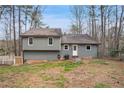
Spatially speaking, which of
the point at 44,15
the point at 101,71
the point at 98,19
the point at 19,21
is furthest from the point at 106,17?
the point at 101,71

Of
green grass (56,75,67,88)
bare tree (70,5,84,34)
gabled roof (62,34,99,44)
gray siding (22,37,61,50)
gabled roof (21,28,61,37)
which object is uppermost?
bare tree (70,5,84,34)

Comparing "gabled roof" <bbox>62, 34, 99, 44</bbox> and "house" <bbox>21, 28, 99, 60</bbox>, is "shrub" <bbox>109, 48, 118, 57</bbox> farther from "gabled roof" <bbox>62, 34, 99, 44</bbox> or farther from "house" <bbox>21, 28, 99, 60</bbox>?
"house" <bbox>21, 28, 99, 60</bbox>

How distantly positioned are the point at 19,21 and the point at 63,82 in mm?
13823

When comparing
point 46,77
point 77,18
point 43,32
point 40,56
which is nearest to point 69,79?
point 46,77

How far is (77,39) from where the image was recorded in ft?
67.8

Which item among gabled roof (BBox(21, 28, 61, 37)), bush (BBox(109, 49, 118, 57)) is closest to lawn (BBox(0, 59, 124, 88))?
gabled roof (BBox(21, 28, 61, 37))

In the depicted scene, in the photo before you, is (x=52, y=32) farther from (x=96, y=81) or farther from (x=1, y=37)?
(x=96, y=81)

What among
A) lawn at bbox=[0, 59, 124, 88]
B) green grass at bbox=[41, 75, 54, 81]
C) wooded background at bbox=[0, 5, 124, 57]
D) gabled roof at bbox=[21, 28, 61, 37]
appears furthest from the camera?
wooded background at bbox=[0, 5, 124, 57]

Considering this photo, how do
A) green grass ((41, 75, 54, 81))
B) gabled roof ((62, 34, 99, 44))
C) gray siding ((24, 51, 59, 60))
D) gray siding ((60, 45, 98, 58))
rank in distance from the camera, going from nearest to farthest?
1. green grass ((41, 75, 54, 81))
2. gray siding ((24, 51, 59, 60))
3. gray siding ((60, 45, 98, 58))
4. gabled roof ((62, 34, 99, 44))

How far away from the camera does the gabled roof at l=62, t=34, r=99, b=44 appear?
20344mm

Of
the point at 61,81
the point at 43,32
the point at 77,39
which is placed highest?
the point at 43,32

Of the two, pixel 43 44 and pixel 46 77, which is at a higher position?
pixel 43 44

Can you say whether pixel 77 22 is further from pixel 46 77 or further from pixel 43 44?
pixel 46 77
